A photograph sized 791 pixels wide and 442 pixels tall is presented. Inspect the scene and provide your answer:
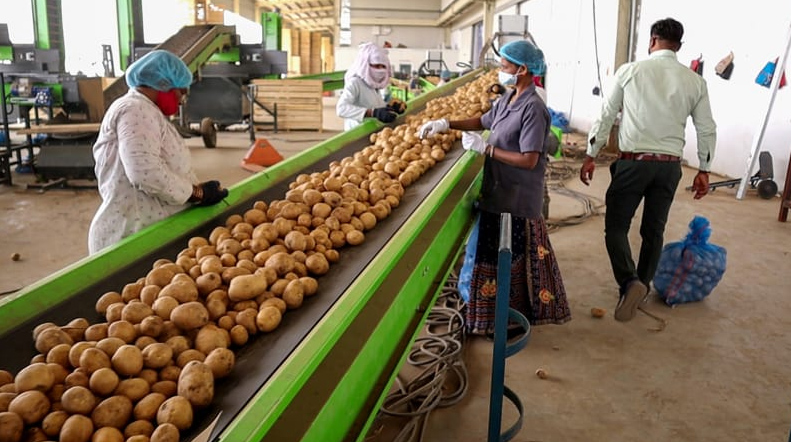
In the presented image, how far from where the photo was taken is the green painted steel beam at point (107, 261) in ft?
4.66

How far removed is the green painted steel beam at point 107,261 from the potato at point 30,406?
0.36 meters

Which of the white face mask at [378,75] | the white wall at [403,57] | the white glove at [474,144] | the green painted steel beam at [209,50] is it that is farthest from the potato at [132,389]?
the white wall at [403,57]

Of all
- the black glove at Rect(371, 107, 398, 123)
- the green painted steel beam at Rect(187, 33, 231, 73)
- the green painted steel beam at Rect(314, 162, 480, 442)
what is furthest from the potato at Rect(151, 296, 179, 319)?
the green painted steel beam at Rect(187, 33, 231, 73)

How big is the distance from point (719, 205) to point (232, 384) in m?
5.81

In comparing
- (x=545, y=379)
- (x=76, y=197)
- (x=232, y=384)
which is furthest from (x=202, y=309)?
(x=76, y=197)

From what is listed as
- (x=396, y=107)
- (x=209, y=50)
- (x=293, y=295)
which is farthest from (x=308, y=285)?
(x=209, y=50)

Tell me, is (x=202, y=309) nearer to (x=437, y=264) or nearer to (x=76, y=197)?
(x=437, y=264)

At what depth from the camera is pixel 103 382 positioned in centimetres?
113

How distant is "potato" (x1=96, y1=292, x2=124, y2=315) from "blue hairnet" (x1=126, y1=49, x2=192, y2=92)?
97 centimetres

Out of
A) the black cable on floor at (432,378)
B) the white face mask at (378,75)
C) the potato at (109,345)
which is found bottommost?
the black cable on floor at (432,378)

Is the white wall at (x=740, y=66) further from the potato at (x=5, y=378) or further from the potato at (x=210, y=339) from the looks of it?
the potato at (x=5, y=378)

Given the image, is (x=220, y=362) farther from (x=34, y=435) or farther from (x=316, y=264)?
(x=316, y=264)

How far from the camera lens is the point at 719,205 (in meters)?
5.81

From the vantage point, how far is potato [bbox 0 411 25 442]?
1.01m
